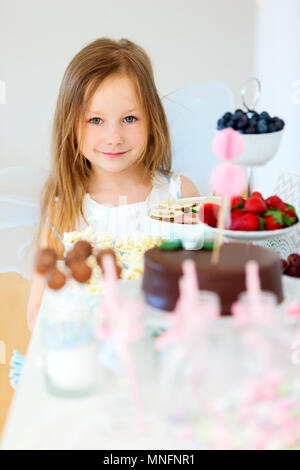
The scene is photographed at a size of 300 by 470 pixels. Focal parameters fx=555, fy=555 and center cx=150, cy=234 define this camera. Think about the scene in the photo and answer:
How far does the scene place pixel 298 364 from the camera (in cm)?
93

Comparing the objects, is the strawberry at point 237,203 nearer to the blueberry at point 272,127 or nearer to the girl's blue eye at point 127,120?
the blueberry at point 272,127

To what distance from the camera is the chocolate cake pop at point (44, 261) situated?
1.00 meters

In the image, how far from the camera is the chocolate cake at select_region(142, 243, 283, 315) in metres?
0.91

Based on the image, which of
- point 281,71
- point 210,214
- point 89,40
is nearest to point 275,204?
point 210,214

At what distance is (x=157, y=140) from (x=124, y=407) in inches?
Answer: 51.1

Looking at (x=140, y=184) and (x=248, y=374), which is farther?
(x=140, y=184)

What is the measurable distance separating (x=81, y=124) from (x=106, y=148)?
0.11m

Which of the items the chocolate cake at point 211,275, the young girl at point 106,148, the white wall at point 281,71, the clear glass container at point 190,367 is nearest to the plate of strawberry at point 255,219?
the chocolate cake at point 211,275

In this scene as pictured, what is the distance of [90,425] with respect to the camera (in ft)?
2.71

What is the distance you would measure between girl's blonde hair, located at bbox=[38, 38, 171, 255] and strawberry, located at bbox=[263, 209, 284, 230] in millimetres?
846

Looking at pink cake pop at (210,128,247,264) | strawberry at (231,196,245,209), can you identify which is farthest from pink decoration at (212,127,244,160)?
strawberry at (231,196,245,209)

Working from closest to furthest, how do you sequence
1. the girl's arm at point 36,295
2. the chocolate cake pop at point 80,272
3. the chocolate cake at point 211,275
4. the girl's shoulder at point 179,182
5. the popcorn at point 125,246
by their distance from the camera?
the chocolate cake at point 211,275 < the chocolate cake pop at point 80,272 < the popcorn at point 125,246 < the girl's arm at point 36,295 < the girl's shoulder at point 179,182

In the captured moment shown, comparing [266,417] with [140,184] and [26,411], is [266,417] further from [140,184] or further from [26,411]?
[140,184]

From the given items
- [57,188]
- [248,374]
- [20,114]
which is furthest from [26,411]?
[20,114]
